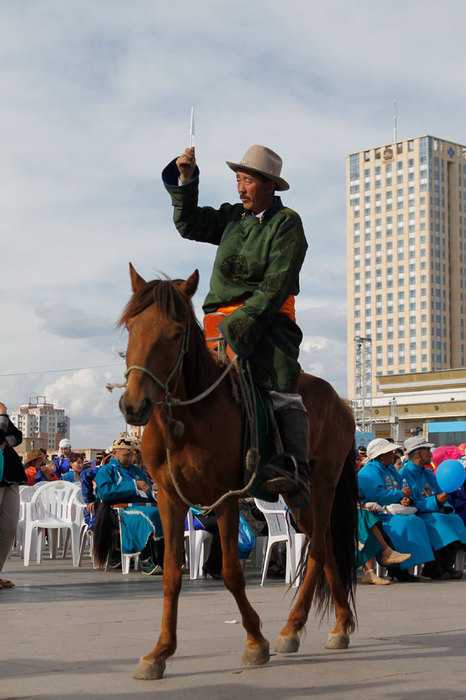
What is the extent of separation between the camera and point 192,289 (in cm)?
631

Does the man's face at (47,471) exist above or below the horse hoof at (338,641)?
above

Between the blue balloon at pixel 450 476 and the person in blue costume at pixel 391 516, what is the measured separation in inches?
57.5

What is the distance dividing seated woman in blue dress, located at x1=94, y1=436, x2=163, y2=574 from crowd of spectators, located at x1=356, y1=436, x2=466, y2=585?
270 cm

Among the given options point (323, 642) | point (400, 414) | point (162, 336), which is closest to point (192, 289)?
point (162, 336)

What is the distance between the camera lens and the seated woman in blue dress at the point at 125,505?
1424cm

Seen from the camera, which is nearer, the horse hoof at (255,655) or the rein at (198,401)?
the rein at (198,401)

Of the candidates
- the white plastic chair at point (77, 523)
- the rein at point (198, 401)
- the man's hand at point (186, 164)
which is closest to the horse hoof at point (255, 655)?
the rein at point (198, 401)

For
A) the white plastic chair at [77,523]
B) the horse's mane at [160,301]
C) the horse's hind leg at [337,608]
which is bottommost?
the horse's hind leg at [337,608]

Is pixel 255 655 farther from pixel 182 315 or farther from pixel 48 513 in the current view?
pixel 48 513

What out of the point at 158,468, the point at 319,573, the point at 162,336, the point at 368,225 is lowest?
the point at 319,573

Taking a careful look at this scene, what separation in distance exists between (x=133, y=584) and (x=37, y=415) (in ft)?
512

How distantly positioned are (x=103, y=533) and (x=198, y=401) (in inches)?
354

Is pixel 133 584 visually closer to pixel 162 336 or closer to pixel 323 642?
pixel 323 642

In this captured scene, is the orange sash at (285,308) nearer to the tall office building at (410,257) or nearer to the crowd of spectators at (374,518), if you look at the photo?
the crowd of spectators at (374,518)
